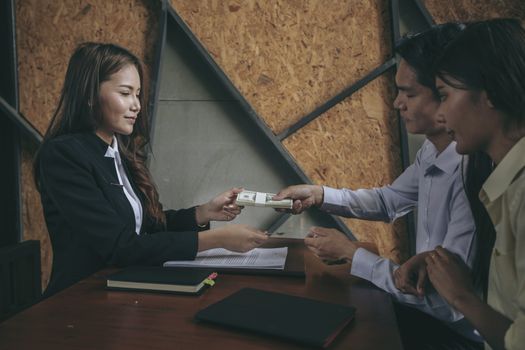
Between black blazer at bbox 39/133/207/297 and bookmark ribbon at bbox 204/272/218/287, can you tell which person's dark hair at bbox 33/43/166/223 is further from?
bookmark ribbon at bbox 204/272/218/287

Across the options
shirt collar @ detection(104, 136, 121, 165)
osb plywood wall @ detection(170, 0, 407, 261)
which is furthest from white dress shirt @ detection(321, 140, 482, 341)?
shirt collar @ detection(104, 136, 121, 165)

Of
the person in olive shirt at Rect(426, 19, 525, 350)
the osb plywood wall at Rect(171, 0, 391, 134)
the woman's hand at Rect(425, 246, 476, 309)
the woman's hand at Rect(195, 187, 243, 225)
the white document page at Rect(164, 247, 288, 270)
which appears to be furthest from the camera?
the osb plywood wall at Rect(171, 0, 391, 134)

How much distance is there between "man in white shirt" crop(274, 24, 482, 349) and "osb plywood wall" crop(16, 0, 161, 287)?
199cm

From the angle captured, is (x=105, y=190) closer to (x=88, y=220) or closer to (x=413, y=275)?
(x=88, y=220)

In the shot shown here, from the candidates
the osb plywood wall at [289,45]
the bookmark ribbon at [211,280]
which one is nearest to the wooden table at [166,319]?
the bookmark ribbon at [211,280]

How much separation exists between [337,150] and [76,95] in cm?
180

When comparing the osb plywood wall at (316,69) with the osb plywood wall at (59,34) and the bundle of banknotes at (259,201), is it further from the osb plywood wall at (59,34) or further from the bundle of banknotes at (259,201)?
the bundle of banknotes at (259,201)

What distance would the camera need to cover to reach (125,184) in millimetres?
2004

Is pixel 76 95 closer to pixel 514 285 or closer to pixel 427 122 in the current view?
pixel 427 122

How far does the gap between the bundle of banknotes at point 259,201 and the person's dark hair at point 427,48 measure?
2.50ft

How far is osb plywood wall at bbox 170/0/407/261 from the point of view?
3074 millimetres

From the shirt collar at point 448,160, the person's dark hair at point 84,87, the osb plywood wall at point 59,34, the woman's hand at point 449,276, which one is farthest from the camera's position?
the osb plywood wall at point 59,34

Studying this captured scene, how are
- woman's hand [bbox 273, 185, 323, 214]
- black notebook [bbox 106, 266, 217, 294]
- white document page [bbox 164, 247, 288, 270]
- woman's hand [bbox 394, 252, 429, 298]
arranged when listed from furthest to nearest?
woman's hand [bbox 273, 185, 323, 214], white document page [bbox 164, 247, 288, 270], woman's hand [bbox 394, 252, 429, 298], black notebook [bbox 106, 266, 217, 294]

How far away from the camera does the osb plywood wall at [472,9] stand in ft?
9.65
